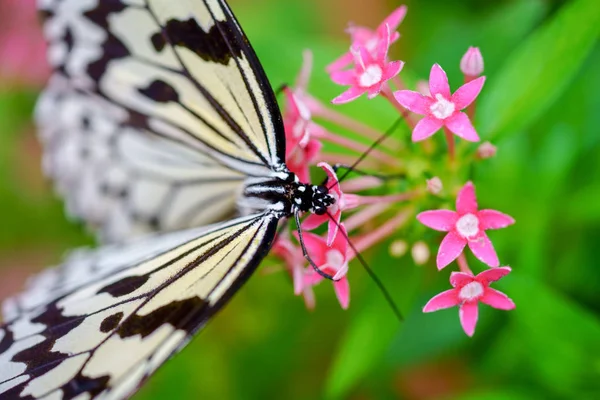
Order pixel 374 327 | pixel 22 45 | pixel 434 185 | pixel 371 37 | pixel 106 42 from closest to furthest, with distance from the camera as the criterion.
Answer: pixel 434 185
pixel 371 37
pixel 374 327
pixel 106 42
pixel 22 45

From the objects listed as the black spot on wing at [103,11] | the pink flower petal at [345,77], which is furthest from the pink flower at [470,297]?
the black spot on wing at [103,11]

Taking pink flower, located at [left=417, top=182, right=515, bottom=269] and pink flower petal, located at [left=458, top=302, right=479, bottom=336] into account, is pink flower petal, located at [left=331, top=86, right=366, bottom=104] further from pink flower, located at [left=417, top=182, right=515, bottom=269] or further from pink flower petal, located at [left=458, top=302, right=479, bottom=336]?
pink flower petal, located at [left=458, top=302, right=479, bottom=336]

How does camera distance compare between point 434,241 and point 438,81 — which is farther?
point 434,241

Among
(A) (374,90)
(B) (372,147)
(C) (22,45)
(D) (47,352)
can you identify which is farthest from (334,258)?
(C) (22,45)

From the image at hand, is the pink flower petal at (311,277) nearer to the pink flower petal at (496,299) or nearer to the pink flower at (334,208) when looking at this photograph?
the pink flower at (334,208)

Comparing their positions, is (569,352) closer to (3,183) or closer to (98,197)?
(98,197)

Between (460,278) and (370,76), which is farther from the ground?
(370,76)

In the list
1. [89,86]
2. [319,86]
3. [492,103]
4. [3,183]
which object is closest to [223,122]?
[319,86]

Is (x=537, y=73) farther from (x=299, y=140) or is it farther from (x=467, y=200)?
(x=299, y=140)

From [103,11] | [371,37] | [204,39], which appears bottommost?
[371,37]
